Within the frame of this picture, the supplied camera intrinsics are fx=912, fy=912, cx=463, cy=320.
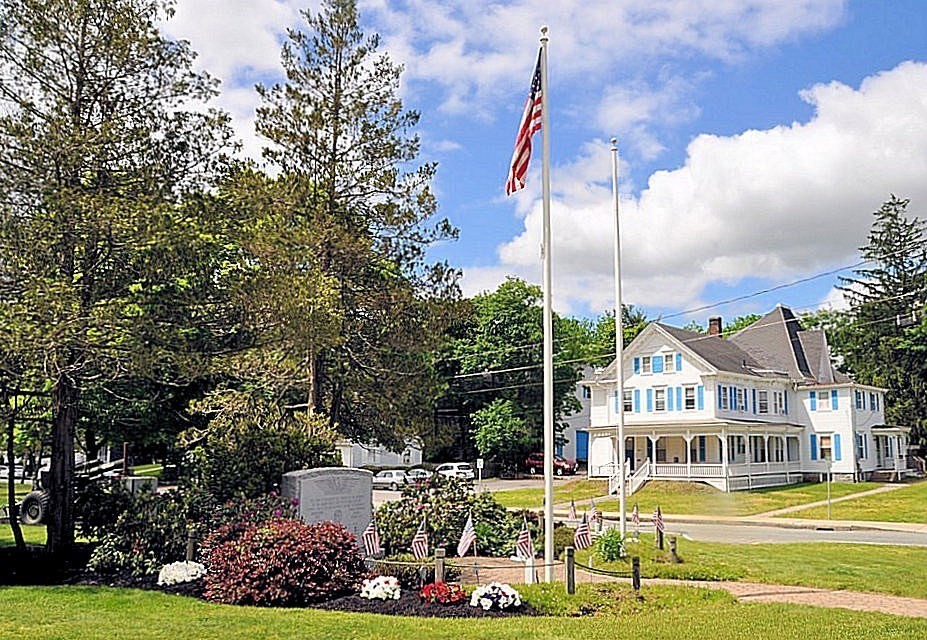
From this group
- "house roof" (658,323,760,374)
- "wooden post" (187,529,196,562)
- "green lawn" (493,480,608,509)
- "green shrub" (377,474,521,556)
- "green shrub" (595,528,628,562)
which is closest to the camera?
"wooden post" (187,529,196,562)

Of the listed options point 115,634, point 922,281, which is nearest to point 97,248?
point 115,634

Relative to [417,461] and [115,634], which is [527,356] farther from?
[115,634]

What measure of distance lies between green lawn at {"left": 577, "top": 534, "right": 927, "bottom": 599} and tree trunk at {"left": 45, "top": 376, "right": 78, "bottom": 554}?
9.71 m

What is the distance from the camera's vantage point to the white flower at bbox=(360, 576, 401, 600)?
495 inches

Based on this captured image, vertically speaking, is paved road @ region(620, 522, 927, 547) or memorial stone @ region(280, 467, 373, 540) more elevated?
memorial stone @ region(280, 467, 373, 540)

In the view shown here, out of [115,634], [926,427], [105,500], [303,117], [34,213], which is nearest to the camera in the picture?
[115,634]

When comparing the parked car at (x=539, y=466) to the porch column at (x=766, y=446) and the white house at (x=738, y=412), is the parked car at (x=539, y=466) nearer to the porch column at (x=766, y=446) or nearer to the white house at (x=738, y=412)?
the white house at (x=738, y=412)

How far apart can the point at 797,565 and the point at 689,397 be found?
30.2 m

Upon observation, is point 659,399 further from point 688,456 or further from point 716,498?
point 716,498

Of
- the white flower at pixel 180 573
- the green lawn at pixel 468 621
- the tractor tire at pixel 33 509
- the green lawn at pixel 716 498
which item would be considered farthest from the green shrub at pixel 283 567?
the green lawn at pixel 716 498

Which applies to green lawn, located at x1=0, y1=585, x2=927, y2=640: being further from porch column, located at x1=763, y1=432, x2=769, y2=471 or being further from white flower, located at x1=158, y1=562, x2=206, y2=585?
porch column, located at x1=763, y1=432, x2=769, y2=471

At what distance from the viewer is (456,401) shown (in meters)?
64.5

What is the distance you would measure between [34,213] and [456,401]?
5008cm

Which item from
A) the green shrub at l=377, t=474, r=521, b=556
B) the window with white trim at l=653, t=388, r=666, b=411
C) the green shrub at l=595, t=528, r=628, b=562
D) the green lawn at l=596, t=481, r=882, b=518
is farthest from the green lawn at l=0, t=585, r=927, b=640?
the window with white trim at l=653, t=388, r=666, b=411
